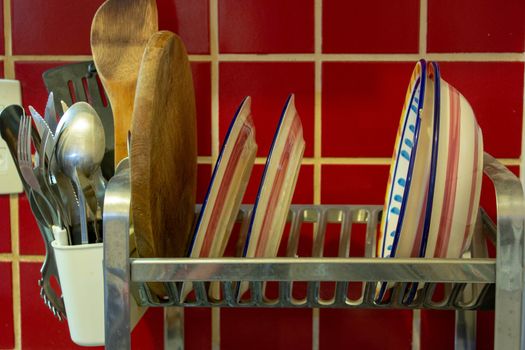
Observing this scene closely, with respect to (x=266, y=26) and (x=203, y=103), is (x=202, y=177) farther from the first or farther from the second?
(x=266, y=26)

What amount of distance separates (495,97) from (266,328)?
0.44m

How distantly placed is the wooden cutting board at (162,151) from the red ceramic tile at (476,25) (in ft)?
1.10

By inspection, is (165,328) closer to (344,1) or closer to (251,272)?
(251,272)

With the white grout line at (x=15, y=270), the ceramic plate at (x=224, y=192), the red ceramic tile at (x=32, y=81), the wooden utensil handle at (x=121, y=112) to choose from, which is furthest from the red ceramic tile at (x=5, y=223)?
the ceramic plate at (x=224, y=192)

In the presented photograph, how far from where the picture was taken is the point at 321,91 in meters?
0.80

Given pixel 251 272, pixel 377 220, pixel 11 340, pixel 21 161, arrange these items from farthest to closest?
pixel 11 340, pixel 377 220, pixel 21 161, pixel 251 272

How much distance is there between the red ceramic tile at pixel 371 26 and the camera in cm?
78

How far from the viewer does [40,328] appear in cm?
85

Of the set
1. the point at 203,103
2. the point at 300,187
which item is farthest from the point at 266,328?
the point at 203,103

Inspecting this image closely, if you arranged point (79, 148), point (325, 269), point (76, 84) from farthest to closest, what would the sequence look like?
point (76, 84) < point (79, 148) < point (325, 269)

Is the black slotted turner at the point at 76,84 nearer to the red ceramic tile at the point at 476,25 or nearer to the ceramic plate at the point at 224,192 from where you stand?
the ceramic plate at the point at 224,192

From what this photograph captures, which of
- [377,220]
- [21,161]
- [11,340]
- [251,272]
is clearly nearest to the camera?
[251,272]

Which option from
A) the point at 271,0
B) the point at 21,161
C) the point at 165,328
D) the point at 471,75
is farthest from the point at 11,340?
the point at 471,75

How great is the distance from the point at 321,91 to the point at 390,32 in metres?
0.12
